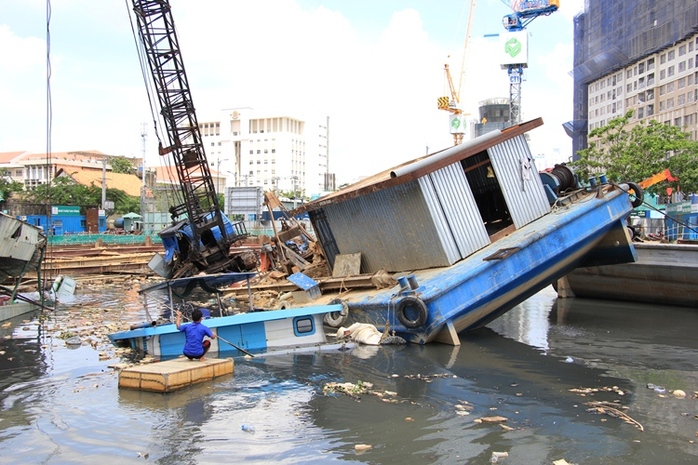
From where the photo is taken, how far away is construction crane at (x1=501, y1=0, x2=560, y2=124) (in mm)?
76625

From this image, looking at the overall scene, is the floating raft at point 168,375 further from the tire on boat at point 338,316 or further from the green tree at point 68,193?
the green tree at point 68,193

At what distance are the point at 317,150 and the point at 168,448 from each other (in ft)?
482

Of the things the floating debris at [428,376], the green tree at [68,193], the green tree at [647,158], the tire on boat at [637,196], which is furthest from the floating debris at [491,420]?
the green tree at [68,193]

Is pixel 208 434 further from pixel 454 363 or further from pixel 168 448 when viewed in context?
pixel 454 363

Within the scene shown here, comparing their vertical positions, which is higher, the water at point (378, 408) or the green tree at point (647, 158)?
the green tree at point (647, 158)

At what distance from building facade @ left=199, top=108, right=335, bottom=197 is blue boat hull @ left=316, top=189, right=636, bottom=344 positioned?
125m

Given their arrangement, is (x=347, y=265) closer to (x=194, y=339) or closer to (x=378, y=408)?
(x=194, y=339)

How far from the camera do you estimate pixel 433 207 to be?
45.5ft

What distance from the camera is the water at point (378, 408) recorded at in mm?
7203

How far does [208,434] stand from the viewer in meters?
7.71

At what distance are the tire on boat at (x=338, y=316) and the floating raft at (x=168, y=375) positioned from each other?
4.26 metres

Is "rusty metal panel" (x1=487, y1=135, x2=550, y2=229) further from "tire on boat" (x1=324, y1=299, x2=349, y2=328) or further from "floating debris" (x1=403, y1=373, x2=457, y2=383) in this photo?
"floating debris" (x1=403, y1=373, x2=457, y2=383)

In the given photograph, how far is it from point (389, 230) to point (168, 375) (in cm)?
704

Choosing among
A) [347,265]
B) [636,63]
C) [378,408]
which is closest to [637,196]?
[347,265]
